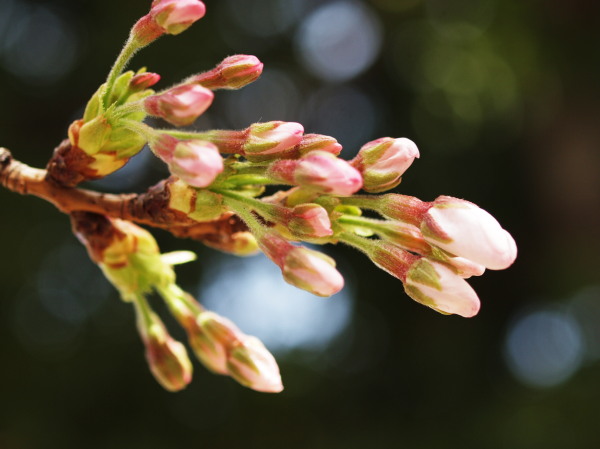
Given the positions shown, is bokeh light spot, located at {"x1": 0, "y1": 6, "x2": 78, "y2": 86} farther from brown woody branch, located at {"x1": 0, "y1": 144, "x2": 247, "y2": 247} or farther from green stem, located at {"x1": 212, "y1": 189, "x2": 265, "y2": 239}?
green stem, located at {"x1": 212, "y1": 189, "x2": 265, "y2": 239}

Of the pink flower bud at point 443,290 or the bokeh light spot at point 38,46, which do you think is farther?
the bokeh light spot at point 38,46

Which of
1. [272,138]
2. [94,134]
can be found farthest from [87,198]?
[272,138]

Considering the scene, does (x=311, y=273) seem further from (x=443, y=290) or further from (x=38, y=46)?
(x=38, y=46)

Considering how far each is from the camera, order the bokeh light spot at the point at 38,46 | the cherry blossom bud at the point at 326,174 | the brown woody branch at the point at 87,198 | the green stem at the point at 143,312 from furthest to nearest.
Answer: the bokeh light spot at the point at 38,46 → the green stem at the point at 143,312 → the brown woody branch at the point at 87,198 → the cherry blossom bud at the point at 326,174

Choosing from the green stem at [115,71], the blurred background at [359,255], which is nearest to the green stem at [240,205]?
the green stem at [115,71]

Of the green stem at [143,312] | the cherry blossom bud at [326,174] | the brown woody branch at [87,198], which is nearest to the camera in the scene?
the cherry blossom bud at [326,174]

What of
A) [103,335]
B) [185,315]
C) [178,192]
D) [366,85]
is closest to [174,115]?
[178,192]

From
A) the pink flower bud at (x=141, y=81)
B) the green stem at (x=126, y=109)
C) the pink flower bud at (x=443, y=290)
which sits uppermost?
the pink flower bud at (x=141, y=81)

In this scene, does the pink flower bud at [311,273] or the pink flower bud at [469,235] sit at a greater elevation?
the pink flower bud at [469,235]

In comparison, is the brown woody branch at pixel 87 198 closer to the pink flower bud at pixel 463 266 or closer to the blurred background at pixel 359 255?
the pink flower bud at pixel 463 266
